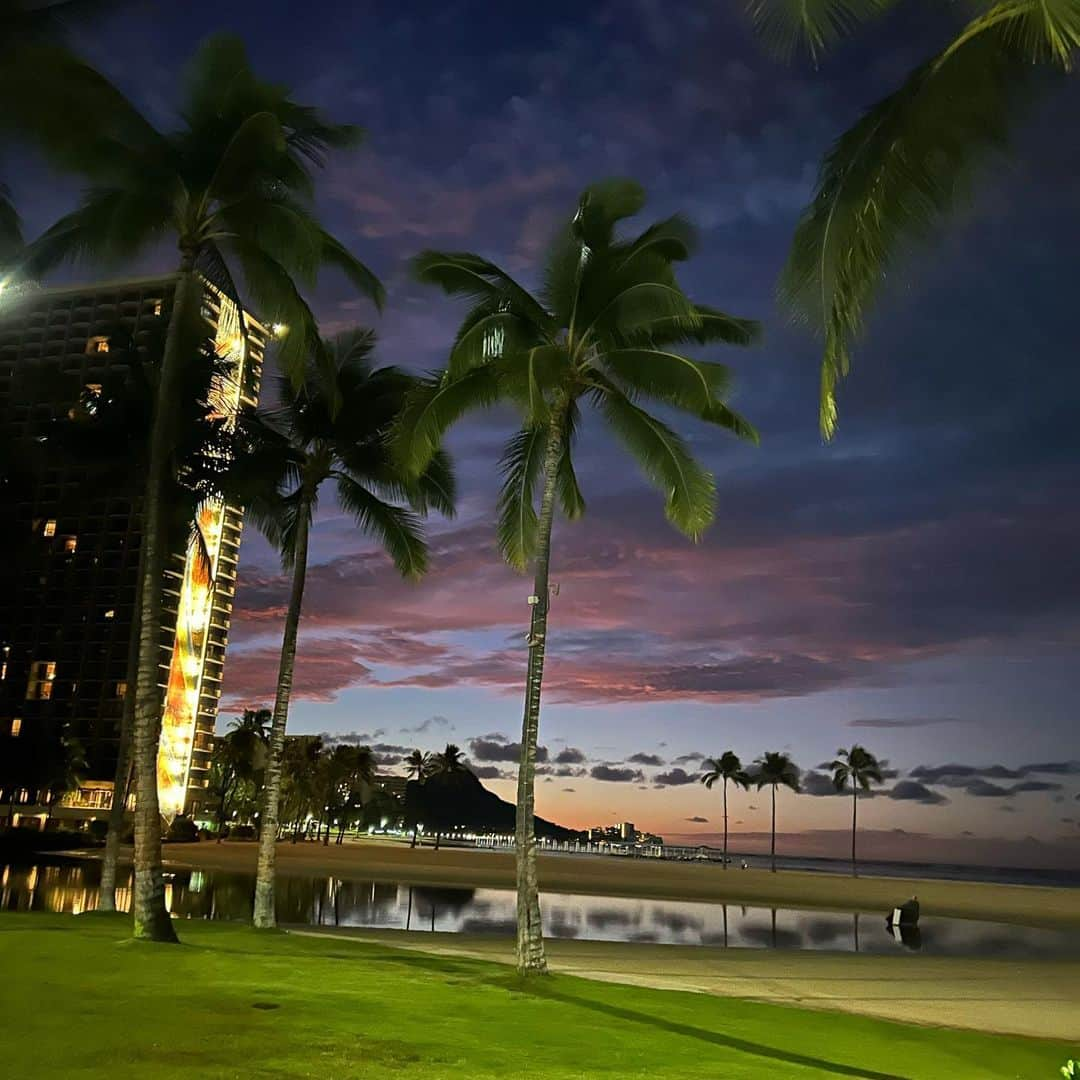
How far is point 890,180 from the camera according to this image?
26.0 ft

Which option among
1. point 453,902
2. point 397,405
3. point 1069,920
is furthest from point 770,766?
point 397,405

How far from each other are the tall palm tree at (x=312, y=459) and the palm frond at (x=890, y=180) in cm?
1236

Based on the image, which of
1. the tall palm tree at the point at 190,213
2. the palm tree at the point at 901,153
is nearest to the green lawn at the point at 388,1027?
the tall palm tree at the point at 190,213

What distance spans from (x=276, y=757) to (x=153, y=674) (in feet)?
13.9

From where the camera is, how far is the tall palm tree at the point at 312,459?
19.8 metres

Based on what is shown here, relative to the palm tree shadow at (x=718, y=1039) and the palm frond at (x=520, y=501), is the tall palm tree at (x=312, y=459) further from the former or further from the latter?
the palm tree shadow at (x=718, y=1039)

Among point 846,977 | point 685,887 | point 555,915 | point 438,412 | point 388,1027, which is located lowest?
point 685,887

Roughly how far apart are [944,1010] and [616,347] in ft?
36.1

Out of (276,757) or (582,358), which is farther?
(276,757)

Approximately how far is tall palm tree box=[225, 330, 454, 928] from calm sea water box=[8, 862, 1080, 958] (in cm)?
794

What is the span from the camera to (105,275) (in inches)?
643

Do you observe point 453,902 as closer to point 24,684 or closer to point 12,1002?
point 12,1002

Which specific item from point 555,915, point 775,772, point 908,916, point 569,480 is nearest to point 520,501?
point 569,480

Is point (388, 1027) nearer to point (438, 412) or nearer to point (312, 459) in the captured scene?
point (438, 412)
